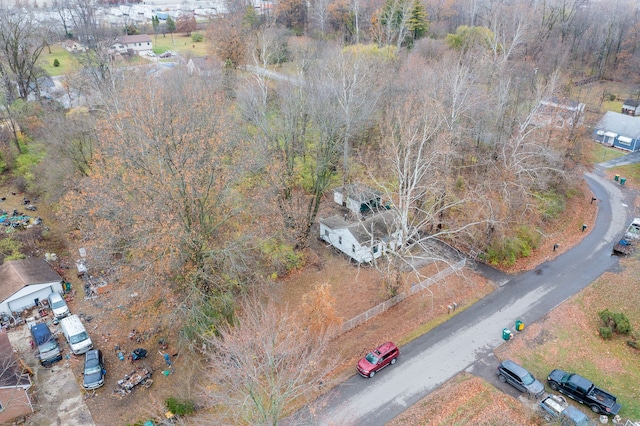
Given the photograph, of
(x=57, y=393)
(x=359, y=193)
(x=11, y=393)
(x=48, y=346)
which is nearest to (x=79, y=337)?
(x=48, y=346)

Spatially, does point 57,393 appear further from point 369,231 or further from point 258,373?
point 369,231

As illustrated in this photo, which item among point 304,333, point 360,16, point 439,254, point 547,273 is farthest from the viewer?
point 360,16

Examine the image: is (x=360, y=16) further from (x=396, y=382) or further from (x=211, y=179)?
(x=396, y=382)

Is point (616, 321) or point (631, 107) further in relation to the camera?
point (631, 107)

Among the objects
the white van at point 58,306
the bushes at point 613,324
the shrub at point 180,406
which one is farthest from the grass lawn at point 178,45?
the bushes at point 613,324

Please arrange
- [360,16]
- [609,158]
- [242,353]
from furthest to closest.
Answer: [360,16]
[609,158]
[242,353]

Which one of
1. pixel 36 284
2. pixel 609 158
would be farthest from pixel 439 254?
pixel 609 158

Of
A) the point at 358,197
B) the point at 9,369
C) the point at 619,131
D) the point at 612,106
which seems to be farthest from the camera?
the point at 612,106

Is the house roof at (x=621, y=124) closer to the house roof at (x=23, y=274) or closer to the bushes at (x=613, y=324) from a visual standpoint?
the bushes at (x=613, y=324)
